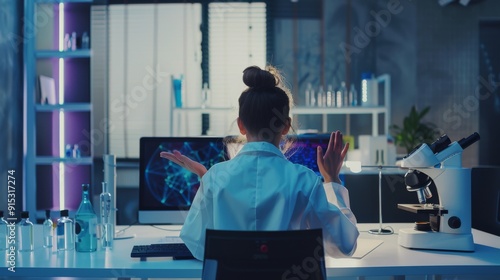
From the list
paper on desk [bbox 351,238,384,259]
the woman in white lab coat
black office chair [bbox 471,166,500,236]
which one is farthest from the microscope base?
black office chair [bbox 471,166,500,236]

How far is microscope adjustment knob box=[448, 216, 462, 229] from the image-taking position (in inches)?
70.4

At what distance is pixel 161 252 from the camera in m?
1.70

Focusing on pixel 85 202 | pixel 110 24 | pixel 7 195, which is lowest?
pixel 7 195

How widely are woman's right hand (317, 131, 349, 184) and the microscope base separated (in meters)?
0.47

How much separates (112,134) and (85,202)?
3581 mm

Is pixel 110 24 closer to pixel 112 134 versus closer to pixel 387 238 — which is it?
pixel 112 134

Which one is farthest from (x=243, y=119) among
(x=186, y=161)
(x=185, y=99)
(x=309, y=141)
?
(x=185, y=99)

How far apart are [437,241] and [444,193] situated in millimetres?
173

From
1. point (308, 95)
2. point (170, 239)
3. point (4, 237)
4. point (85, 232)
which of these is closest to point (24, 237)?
point (4, 237)

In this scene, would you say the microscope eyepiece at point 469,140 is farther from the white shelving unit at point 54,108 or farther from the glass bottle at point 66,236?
the white shelving unit at point 54,108

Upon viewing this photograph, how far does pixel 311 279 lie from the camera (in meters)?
1.26

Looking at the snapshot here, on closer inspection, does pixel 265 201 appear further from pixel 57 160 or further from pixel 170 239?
pixel 57 160

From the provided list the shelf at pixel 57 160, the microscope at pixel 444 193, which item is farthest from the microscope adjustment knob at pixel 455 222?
the shelf at pixel 57 160

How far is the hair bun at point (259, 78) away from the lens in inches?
57.8
